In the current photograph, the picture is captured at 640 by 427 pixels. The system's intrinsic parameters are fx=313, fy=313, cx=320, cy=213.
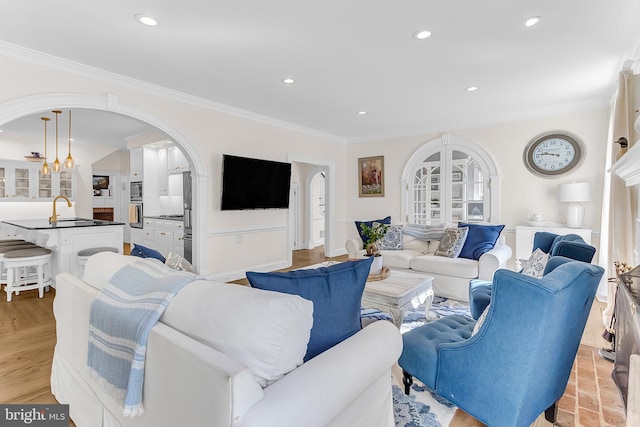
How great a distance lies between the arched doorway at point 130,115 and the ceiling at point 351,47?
1.21ft

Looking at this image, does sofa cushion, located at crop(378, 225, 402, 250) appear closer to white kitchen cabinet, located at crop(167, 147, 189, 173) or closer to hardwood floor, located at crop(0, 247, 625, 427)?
hardwood floor, located at crop(0, 247, 625, 427)

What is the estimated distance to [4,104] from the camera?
282 centimetres

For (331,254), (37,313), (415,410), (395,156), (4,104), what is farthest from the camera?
(331,254)

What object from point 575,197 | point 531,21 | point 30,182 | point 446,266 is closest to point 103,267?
point 531,21

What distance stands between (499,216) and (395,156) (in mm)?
2216

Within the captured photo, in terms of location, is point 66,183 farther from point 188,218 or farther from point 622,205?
point 622,205

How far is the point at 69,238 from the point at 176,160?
8.19 feet

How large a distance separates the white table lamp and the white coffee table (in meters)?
2.72

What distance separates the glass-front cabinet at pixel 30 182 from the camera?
6.29 meters

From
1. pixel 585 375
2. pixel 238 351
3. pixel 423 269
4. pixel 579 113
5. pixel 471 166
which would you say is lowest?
pixel 585 375

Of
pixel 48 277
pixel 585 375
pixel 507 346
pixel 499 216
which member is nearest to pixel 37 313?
pixel 48 277

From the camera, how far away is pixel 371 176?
669cm

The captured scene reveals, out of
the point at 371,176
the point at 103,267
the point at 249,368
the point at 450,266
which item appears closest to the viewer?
the point at 249,368

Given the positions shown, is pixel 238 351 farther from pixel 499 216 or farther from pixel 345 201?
pixel 345 201
